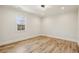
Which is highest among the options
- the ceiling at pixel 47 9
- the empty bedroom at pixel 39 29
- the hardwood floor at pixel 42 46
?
the ceiling at pixel 47 9

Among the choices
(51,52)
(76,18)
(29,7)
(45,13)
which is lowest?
(51,52)

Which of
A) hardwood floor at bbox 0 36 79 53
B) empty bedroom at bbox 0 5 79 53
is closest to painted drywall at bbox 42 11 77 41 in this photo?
empty bedroom at bbox 0 5 79 53

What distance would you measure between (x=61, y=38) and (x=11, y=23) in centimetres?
108

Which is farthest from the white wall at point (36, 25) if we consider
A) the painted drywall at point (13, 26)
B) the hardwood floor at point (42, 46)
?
the hardwood floor at point (42, 46)

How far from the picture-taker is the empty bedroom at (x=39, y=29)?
→ 154 centimetres

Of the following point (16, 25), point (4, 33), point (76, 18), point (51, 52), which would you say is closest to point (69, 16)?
point (76, 18)

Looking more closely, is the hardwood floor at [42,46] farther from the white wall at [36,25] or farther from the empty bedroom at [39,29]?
the white wall at [36,25]

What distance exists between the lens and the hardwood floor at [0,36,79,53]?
1534mm

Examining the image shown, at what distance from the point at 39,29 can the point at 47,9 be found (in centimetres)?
46

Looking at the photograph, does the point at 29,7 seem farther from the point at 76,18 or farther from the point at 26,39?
the point at 76,18

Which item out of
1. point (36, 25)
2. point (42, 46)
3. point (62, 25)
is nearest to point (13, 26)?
point (36, 25)
